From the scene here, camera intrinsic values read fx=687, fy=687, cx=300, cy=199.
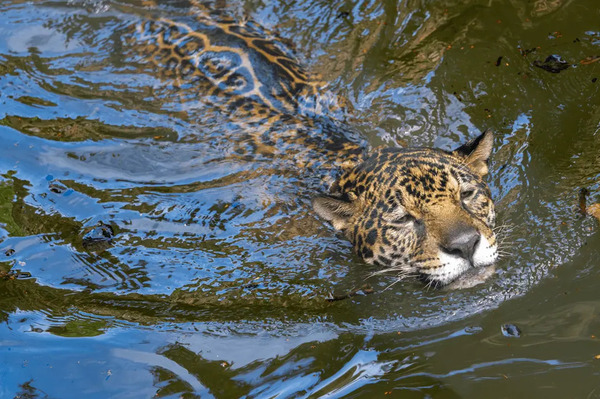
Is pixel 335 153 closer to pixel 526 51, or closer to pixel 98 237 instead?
pixel 98 237

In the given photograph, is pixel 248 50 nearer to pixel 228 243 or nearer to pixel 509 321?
pixel 228 243

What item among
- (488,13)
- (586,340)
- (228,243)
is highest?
(488,13)

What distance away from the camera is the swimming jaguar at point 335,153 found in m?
6.77

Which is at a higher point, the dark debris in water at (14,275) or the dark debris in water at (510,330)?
the dark debris in water at (14,275)

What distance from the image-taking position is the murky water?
6.43m

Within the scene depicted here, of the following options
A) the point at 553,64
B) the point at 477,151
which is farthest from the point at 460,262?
the point at 553,64

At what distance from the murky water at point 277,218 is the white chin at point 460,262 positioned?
1.88ft

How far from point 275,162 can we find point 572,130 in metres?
3.90

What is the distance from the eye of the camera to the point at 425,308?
23.7ft

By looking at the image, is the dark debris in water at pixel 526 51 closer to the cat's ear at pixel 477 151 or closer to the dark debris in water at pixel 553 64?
the dark debris in water at pixel 553 64

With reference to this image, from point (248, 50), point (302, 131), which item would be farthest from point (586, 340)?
point (248, 50)

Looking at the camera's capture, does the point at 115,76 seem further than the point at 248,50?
Yes

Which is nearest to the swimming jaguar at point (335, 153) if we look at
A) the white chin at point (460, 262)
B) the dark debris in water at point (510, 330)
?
the white chin at point (460, 262)

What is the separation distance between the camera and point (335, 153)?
8.56 m
